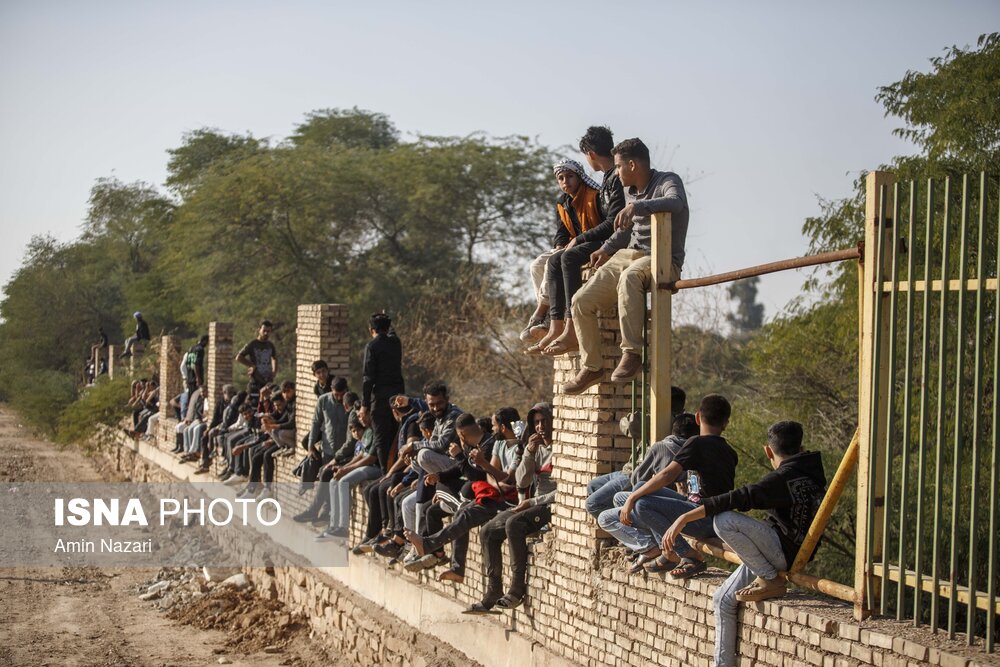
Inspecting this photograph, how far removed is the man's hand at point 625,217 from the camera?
7.04 meters

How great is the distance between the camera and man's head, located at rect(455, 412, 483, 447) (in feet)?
30.4

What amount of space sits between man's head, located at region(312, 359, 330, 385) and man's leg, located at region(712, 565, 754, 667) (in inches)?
338

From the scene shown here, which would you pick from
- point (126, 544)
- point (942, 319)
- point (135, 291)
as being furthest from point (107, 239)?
point (942, 319)

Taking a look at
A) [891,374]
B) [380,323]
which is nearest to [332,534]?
[380,323]

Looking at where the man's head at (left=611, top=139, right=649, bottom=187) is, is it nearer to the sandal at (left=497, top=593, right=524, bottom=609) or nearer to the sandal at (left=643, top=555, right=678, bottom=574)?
the sandal at (left=643, top=555, right=678, bottom=574)

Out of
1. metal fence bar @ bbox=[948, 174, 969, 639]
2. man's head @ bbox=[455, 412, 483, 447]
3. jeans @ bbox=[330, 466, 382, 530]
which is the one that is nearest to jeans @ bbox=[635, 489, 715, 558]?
metal fence bar @ bbox=[948, 174, 969, 639]

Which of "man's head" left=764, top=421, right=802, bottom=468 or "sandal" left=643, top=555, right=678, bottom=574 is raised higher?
"man's head" left=764, top=421, right=802, bottom=468

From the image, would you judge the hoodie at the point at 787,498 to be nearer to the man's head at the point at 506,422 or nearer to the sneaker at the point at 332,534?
the man's head at the point at 506,422

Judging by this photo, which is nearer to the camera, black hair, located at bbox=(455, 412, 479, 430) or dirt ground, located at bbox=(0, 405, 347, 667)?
black hair, located at bbox=(455, 412, 479, 430)

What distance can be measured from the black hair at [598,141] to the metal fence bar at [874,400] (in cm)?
286

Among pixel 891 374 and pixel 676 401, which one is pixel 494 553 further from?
pixel 891 374

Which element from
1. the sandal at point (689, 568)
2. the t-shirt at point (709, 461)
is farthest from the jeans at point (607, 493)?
the t-shirt at point (709, 461)

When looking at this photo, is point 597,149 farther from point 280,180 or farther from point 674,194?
point 280,180

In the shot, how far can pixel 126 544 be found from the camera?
18.8 m
